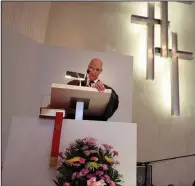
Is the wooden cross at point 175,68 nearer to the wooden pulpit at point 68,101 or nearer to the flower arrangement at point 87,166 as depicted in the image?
the wooden pulpit at point 68,101

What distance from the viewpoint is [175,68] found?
427 centimetres

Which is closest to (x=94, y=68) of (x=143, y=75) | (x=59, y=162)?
(x=59, y=162)

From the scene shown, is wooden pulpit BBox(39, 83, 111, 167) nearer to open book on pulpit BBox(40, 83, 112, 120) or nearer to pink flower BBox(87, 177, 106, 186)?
open book on pulpit BBox(40, 83, 112, 120)

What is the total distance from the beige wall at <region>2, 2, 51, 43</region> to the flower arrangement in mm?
1864

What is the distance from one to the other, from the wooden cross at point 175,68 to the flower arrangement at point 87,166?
279cm

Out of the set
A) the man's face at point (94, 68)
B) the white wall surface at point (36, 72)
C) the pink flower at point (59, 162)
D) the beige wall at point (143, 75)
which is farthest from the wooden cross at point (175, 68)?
the pink flower at point (59, 162)

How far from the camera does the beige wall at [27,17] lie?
9.43 feet

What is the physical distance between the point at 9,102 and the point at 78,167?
62.8 inches

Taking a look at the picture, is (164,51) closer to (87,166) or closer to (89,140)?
(89,140)

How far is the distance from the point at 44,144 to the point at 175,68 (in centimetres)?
321

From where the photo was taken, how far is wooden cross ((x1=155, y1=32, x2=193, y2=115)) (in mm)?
4107

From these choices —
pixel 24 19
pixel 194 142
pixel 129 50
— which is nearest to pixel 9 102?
pixel 24 19

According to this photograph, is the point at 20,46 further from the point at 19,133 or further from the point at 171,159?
the point at 171,159

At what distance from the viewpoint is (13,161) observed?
Answer: 60.1 inches
